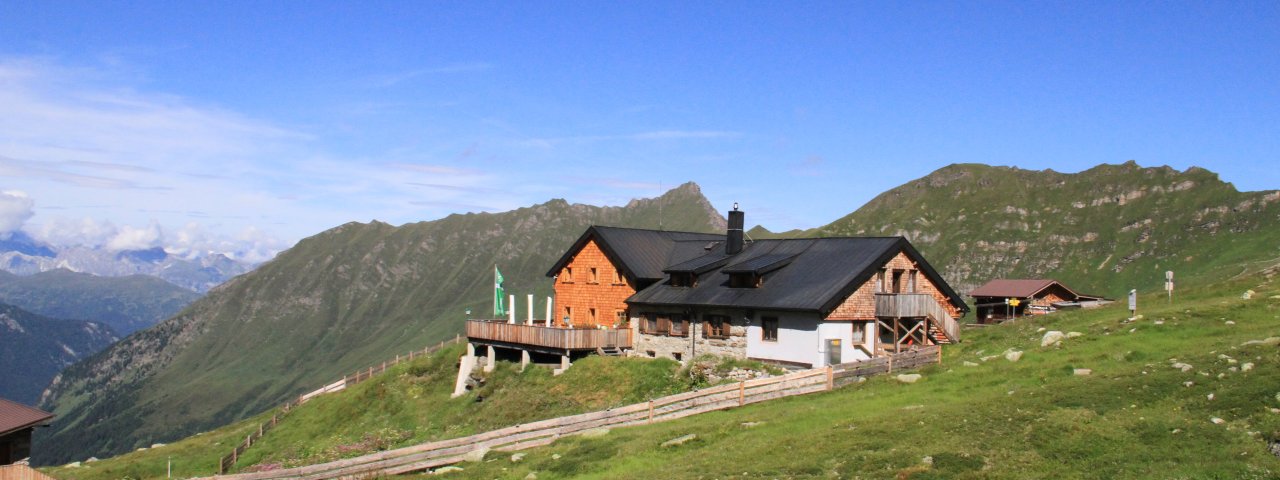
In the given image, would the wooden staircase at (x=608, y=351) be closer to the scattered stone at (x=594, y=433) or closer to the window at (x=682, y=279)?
the window at (x=682, y=279)

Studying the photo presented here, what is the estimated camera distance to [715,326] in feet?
152

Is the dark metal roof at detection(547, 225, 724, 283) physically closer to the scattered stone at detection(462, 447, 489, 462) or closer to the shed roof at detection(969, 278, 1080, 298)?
the scattered stone at detection(462, 447, 489, 462)

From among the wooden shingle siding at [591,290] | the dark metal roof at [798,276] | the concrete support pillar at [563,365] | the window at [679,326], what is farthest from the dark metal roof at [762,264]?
the concrete support pillar at [563,365]

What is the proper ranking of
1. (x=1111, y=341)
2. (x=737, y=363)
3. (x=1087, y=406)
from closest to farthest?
1. (x=1087, y=406)
2. (x=1111, y=341)
3. (x=737, y=363)

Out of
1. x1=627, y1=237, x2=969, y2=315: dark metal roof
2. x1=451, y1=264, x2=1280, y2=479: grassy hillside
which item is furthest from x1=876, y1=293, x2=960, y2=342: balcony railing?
x1=451, y1=264, x2=1280, y2=479: grassy hillside

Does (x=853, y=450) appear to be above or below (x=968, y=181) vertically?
below

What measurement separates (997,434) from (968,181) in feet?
564

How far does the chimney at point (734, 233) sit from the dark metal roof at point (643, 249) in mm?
874

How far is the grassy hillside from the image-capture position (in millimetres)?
19828

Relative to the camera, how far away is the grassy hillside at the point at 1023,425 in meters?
19.8

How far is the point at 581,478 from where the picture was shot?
24.6m

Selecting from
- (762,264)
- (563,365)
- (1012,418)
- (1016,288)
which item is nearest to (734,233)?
(762,264)

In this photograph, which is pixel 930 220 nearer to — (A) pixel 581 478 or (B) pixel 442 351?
(B) pixel 442 351

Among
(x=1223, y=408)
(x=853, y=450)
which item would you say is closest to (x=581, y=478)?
(x=853, y=450)
